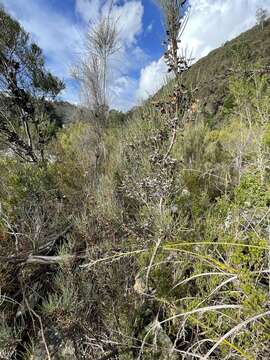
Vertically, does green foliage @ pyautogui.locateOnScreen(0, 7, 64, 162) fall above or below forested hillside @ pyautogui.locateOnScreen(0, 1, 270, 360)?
above

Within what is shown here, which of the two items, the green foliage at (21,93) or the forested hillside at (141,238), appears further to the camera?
the green foliage at (21,93)

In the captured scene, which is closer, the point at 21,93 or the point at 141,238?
the point at 141,238

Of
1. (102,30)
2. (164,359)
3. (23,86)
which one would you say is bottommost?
(164,359)

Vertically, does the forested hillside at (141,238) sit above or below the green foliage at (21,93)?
below

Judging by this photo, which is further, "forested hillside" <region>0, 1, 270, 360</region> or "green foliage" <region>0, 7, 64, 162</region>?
"green foliage" <region>0, 7, 64, 162</region>

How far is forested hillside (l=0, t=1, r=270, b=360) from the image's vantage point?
51.8 inches

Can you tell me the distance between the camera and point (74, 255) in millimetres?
2123

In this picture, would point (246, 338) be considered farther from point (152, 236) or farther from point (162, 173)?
point (162, 173)

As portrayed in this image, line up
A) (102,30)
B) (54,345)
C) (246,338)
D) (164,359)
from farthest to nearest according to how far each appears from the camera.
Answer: (102,30)
(54,345)
(164,359)
(246,338)

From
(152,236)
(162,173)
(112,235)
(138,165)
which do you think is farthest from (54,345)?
(138,165)

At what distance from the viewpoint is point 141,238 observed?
213cm

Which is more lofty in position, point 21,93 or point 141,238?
point 21,93

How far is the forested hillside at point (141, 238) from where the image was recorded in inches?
51.8

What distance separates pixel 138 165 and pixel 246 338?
7.43 feet
